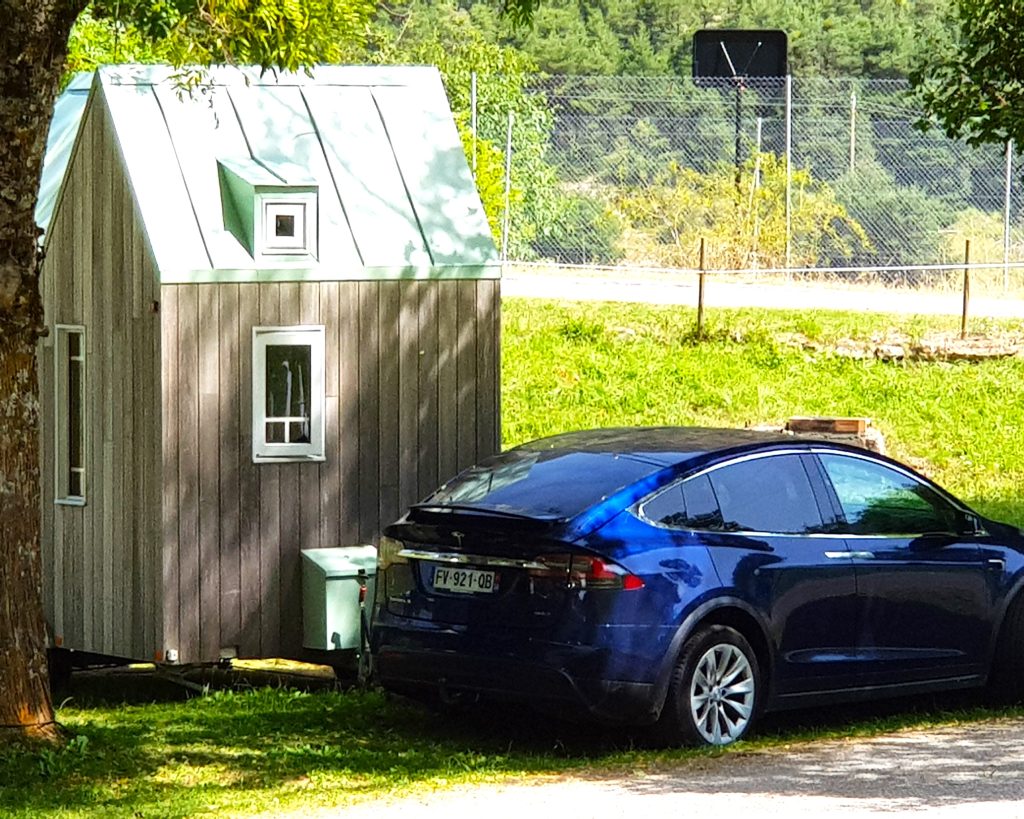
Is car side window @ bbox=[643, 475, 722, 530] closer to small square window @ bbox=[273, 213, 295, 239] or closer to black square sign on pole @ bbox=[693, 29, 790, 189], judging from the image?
small square window @ bbox=[273, 213, 295, 239]

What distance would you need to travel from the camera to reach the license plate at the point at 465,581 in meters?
9.48

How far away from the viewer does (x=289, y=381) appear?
12406mm

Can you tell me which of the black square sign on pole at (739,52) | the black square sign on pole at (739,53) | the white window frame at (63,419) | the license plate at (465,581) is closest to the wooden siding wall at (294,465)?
the white window frame at (63,419)

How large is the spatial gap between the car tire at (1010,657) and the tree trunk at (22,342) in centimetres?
489

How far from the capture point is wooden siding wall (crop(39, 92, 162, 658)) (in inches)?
474

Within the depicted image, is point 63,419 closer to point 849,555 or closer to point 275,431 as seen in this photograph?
point 275,431

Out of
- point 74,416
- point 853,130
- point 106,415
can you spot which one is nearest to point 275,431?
point 106,415

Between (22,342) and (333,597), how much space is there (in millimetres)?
3335

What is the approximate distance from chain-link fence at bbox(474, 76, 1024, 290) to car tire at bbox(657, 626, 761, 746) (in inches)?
803

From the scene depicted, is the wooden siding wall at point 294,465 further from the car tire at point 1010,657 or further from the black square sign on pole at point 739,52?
the black square sign on pole at point 739,52

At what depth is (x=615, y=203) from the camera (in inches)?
1304

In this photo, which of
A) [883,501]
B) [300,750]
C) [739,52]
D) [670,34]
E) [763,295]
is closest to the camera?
[300,750]

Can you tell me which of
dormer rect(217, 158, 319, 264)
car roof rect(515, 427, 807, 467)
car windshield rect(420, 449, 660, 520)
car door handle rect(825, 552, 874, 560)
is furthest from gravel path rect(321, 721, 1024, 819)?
dormer rect(217, 158, 319, 264)

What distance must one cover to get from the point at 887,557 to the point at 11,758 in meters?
4.40
